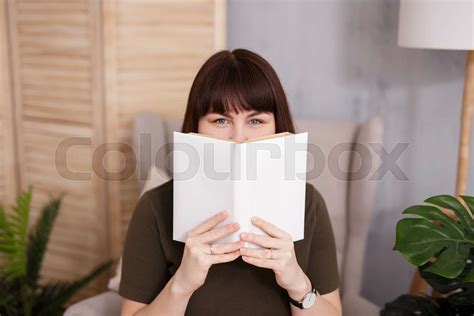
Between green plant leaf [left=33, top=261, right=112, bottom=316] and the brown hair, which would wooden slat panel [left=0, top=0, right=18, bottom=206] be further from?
the brown hair

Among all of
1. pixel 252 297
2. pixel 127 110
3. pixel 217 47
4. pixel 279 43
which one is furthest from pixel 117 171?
pixel 252 297

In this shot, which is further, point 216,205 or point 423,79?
point 423,79

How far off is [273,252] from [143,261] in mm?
339

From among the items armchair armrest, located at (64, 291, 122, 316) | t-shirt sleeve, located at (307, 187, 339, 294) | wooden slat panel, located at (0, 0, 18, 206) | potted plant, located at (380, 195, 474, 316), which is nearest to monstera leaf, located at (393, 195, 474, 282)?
potted plant, located at (380, 195, 474, 316)

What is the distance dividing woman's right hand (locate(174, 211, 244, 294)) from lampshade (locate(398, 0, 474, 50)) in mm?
861

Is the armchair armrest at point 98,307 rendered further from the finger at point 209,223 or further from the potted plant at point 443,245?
the potted plant at point 443,245

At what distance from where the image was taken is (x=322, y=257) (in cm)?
134

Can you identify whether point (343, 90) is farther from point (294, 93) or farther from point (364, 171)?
point (364, 171)

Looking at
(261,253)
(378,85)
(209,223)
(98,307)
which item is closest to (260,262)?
(261,253)

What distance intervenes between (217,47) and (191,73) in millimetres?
155

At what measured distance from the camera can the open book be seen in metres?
1.04

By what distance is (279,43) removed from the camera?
2.43m

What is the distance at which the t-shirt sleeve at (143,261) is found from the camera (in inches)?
50.3

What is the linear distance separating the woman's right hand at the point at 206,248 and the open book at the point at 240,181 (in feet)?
A: 0.04
